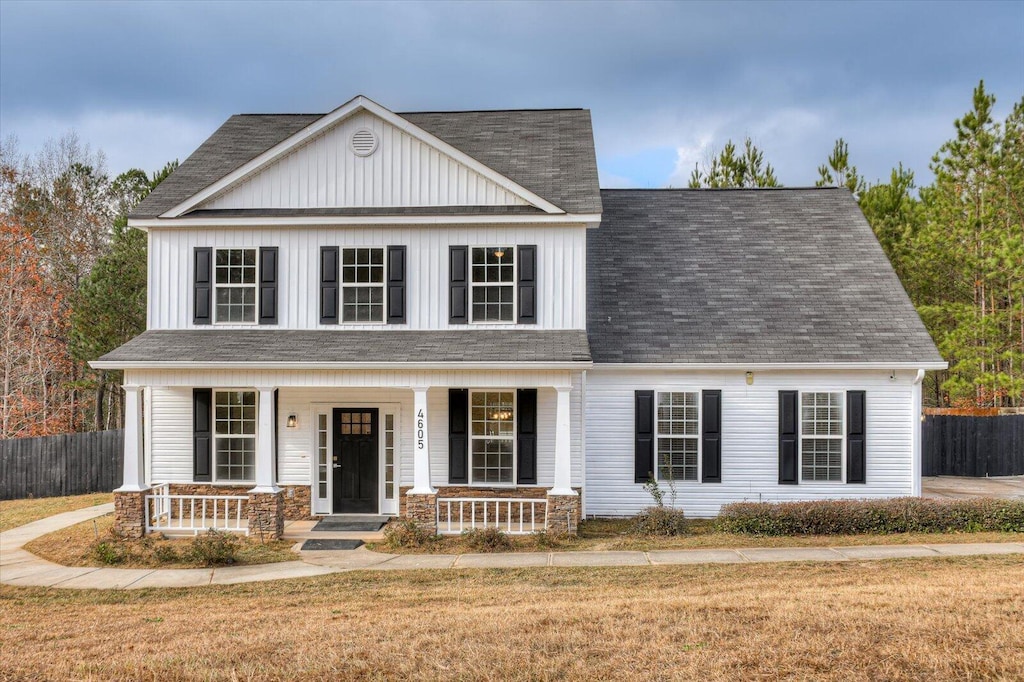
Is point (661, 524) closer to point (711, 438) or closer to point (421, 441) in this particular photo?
point (711, 438)

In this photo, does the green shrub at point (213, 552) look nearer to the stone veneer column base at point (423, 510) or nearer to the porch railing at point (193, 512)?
the porch railing at point (193, 512)

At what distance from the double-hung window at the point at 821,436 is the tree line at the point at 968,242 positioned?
12.6 meters

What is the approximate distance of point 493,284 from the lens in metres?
15.5

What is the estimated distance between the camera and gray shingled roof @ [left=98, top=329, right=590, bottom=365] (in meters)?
14.2

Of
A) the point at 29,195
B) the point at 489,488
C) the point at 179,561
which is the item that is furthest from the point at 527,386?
the point at 29,195

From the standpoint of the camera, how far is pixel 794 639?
6781 millimetres

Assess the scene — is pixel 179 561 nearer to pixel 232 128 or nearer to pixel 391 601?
pixel 391 601

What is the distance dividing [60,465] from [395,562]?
13692mm

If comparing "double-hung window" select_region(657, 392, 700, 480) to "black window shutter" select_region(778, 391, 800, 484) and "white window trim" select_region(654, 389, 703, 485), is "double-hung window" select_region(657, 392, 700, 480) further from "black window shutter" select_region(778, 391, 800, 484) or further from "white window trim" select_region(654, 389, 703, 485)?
"black window shutter" select_region(778, 391, 800, 484)

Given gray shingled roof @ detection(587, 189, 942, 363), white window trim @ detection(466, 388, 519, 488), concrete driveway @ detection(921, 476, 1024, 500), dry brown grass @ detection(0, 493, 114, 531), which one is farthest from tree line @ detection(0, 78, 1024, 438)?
white window trim @ detection(466, 388, 519, 488)

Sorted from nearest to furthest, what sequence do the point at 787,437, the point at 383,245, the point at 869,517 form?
1. the point at 869,517
2. the point at 787,437
3. the point at 383,245

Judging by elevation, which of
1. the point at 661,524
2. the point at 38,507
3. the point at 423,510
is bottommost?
the point at 38,507

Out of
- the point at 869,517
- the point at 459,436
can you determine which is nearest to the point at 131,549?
the point at 459,436

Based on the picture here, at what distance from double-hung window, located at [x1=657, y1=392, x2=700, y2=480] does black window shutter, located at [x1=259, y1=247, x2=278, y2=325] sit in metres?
7.79
